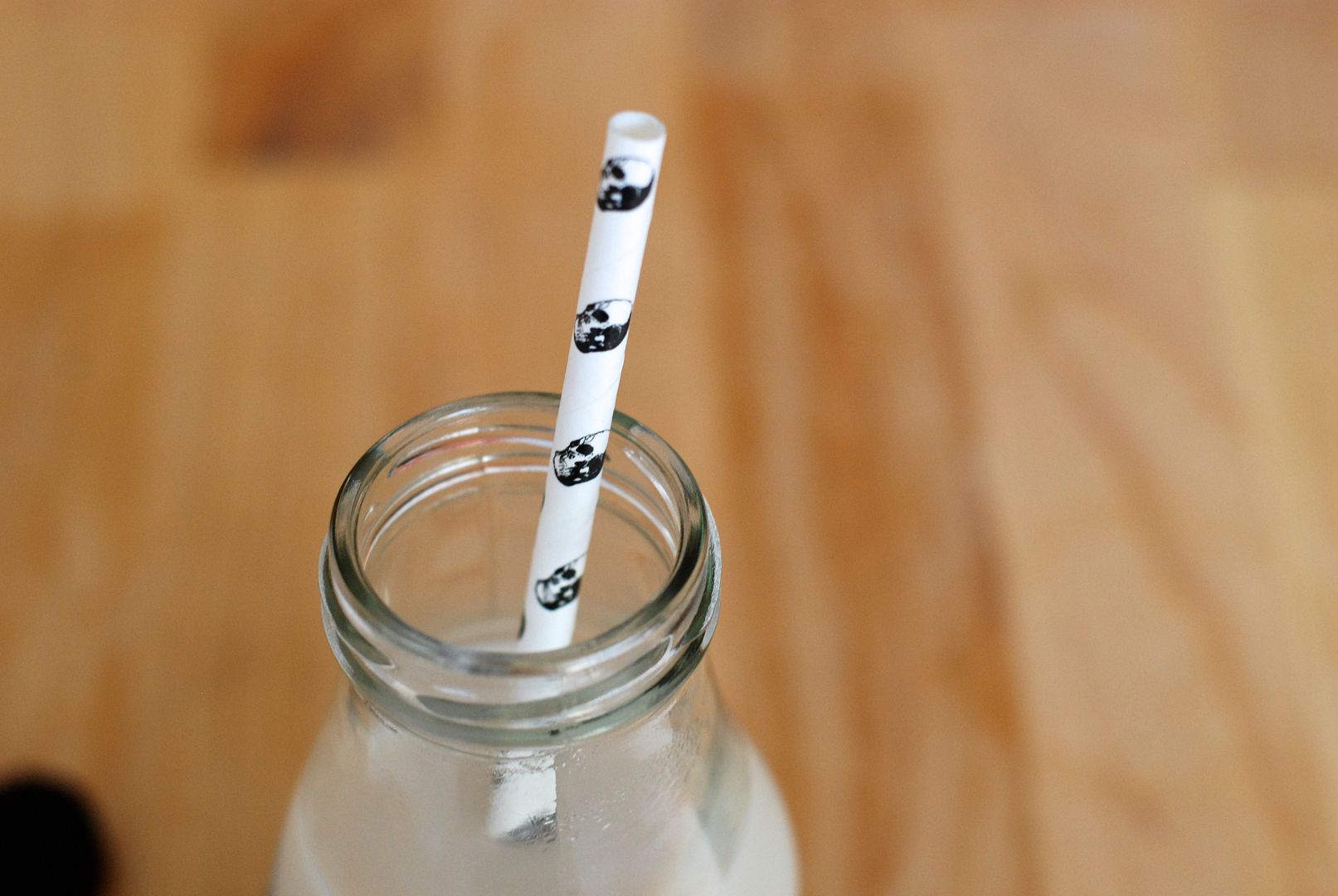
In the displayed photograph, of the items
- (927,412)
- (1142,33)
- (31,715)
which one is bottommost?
(31,715)

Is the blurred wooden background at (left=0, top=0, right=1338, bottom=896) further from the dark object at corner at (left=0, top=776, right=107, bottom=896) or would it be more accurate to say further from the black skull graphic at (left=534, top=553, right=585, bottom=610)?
the black skull graphic at (left=534, top=553, right=585, bottom=610)

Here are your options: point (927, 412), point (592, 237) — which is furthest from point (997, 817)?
point (592, 237)

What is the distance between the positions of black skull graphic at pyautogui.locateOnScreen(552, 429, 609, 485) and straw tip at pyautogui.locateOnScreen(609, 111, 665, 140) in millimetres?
61

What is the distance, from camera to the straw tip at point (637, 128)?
24 centimetres

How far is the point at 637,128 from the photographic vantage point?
0.79ft

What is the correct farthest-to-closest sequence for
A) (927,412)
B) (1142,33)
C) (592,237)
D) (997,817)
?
(1142,33), (927,412), (997,817), (592,237)

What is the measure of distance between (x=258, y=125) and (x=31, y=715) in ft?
0.97

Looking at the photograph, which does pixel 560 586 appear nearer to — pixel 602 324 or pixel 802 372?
pixel 602 324

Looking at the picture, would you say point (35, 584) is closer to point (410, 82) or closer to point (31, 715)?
point (31, 715)

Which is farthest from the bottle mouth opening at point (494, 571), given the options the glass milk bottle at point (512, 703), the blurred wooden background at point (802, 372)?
the blurred wooden background at point (802, 372)

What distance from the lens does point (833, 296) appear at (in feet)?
2.03

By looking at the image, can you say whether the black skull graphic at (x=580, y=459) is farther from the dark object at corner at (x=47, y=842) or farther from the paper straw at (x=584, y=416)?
the dark object at corner at (x=47, y=842)

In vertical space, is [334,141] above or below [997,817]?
above

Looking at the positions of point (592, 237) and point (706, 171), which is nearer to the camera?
point (592, 237)
